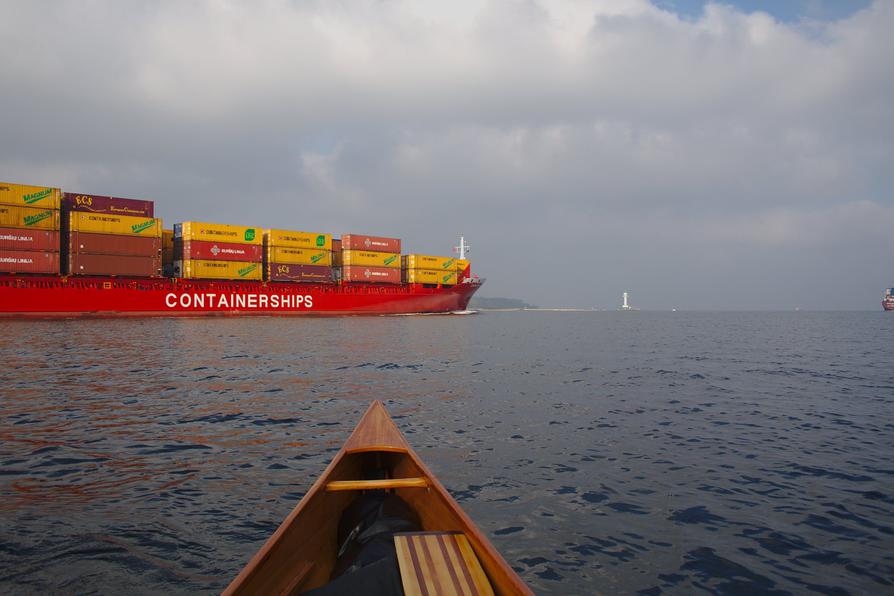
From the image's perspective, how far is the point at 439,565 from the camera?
2.88 m

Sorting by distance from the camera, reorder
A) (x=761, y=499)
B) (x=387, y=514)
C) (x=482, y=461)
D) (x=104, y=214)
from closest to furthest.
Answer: (x=387, y=514)
(x=761, y=499)
(x=482, y=461)
(x=104, y=214)

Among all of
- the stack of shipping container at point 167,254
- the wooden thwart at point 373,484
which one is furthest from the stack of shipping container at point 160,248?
the wooden thwart at point 373,484

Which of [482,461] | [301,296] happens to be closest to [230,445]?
[482,461]

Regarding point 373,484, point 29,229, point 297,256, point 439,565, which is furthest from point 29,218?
point 439,565

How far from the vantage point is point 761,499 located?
5.81 metres

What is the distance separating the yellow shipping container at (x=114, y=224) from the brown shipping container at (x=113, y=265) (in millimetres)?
2017

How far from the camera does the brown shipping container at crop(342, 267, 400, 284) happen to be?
51.8 metres

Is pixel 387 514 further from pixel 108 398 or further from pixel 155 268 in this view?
pixel 155 268

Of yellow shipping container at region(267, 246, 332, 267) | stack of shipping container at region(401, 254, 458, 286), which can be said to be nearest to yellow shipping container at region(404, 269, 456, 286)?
stack of shipping container at region(401, 254, 458, 286)

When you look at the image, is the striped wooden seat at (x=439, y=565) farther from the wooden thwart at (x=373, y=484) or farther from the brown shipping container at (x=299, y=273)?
the brown shipping container at (x=299, y=273)

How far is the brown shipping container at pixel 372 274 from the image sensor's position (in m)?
51.8

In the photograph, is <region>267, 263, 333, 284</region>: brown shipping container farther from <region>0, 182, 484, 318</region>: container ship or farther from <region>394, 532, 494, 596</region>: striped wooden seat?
<region>394, 532, 494, 596</region>: striped wooden seat

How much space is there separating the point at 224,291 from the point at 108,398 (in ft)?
118

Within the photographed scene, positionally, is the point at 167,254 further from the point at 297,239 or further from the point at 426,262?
the point at 426,262
